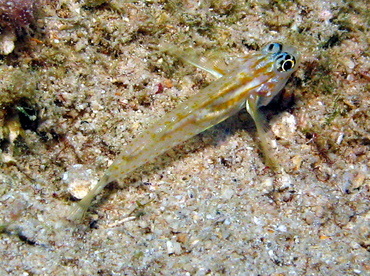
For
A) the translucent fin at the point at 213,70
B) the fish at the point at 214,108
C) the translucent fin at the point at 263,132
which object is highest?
the translucent fin at the point at 213,70

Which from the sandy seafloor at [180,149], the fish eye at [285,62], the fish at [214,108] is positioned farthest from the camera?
the fish eye at [285,62]

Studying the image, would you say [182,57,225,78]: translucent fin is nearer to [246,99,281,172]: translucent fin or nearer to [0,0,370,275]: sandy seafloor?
[0,0,370,275]: sandy seafloor

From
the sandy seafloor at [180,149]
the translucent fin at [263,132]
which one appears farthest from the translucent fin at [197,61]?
the translucent fin at [263,132]

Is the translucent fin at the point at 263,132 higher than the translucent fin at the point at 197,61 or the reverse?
the reverse

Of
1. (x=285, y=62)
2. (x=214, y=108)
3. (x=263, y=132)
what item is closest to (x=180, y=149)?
(x=214, y=108)

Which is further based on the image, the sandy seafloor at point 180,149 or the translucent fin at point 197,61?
the translucent fin at point 197,61

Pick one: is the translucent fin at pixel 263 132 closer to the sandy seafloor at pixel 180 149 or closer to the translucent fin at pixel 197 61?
the sandy seafloor at pixel 180 149

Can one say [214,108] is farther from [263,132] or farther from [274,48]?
[274,48]
